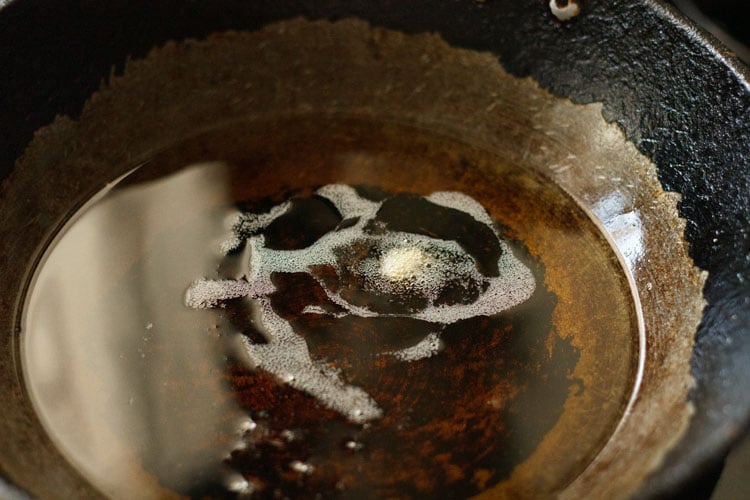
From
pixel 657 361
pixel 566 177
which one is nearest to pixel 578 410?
pixel 657 361

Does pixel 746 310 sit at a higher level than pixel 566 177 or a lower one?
lower

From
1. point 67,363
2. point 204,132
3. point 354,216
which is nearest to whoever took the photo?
point 67,363

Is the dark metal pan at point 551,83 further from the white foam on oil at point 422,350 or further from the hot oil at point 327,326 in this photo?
the white foam on oil at point 422,350

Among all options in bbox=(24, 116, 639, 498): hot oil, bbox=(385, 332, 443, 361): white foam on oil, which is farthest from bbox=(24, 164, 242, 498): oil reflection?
bbox=(385, 332, 443, 361): white foam on oil

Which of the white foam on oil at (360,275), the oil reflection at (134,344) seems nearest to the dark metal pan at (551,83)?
the oil reflection at (134,344)

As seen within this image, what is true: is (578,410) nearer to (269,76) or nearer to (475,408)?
(475,408)

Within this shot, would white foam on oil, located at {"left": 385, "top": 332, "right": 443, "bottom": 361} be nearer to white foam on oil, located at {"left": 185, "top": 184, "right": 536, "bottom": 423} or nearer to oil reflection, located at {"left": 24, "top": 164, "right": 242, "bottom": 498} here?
white foam on oil, located at {"left": 185, "top": 184, "right": 536, "bottom": 423}

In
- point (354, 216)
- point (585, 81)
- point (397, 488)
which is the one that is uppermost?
point (585, 81)

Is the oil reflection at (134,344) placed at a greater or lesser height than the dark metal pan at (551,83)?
lesser
